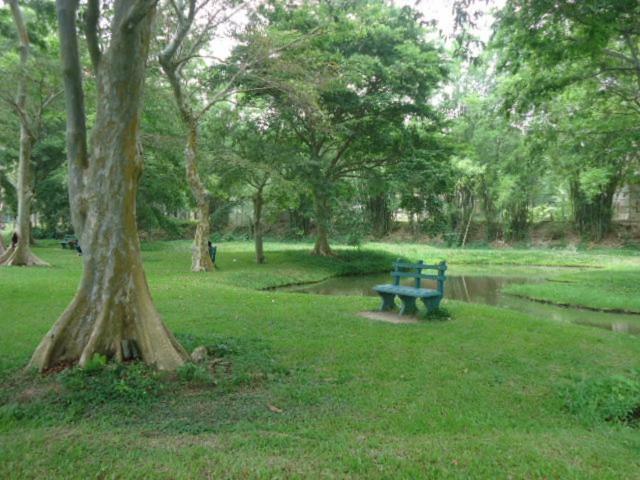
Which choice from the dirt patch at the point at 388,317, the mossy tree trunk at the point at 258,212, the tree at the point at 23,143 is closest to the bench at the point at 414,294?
the dirt patch at the point at 388,317

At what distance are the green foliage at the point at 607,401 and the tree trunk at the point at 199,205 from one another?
12402 millimetres

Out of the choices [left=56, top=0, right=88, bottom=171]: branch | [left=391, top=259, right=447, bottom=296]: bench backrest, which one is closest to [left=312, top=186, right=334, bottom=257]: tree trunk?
[left=391, top=259, right=447, bottom=296]: bench backrest

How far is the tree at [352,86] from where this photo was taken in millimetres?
15094

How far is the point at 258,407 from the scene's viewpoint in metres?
4.59

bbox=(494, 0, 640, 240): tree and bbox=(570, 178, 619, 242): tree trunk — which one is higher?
bbox=(494, 0, 640, 240): tree

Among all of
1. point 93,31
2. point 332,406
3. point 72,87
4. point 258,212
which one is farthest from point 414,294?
point 258,212

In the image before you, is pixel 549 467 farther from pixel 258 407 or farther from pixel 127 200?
pixel 127 200

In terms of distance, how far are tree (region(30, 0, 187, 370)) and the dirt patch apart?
418 centimetres

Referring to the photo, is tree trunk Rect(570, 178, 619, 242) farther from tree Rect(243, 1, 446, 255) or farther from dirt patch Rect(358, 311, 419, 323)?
dirt patch Rect(358, 311, 419, 323)

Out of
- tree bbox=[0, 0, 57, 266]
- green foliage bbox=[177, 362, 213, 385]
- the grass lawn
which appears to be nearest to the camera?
the grass lawn

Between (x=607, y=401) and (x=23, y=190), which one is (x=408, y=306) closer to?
(x=607, y=401)

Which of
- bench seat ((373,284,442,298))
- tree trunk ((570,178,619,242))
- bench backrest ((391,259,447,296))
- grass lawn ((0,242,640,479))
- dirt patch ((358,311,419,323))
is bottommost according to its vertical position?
dirt patch ((358,311,419,323))

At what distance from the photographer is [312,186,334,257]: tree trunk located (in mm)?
18527

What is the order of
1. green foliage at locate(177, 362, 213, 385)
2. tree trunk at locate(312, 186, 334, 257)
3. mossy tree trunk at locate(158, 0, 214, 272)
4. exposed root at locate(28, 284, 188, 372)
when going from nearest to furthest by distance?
green foliage at locate(177, 362, 213, 385), exposed root at locate(28, 284, 188, 372), mossy tree trunk at locate(158, 0, 214, 272), tree trunk at locate(312, 186, 334, 257)
